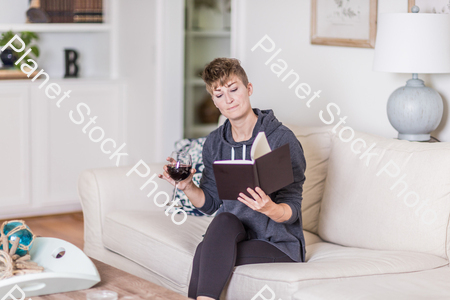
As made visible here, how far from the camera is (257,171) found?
187cm

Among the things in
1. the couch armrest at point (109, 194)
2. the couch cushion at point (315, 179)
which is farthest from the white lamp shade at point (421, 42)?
the couch armrest at point (109, 194)

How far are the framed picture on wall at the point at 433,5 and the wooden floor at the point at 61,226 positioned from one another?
2365 millimetres

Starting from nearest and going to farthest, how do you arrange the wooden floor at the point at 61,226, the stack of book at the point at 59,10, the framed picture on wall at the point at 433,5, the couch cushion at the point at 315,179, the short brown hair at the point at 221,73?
the short brown hair at the point at 221,73
the framed picture on wall at the point at 433,5
the couch cushion at the point at 315,179
the wooden floor at the point at 61,226
the stack of book at the point at 59,10

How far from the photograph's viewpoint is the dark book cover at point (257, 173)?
185 centimetres

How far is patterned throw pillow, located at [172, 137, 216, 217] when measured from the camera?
2839 mm

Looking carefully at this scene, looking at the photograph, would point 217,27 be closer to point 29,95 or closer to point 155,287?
point 29,95

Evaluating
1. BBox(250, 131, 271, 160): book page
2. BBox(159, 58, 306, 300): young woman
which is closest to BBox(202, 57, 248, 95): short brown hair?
BBox(159, 58, 306, 300): young woman

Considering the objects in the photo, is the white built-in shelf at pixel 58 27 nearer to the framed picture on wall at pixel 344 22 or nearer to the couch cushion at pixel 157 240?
the framed picture on wall at pixel 344 22

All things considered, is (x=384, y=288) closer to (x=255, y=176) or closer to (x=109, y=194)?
(x=255, y=176)

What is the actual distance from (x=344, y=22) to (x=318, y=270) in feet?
5.13

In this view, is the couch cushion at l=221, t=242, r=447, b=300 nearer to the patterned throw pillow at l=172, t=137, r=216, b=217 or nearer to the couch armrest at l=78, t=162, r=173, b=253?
the patterned throw pillow at l=172, t=137, r=216, b=217

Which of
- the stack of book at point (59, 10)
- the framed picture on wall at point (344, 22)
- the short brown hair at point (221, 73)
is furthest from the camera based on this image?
the stack of book at point (59, 10)

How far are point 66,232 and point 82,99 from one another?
104 centimetres

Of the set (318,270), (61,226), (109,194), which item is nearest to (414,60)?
(318,270)
